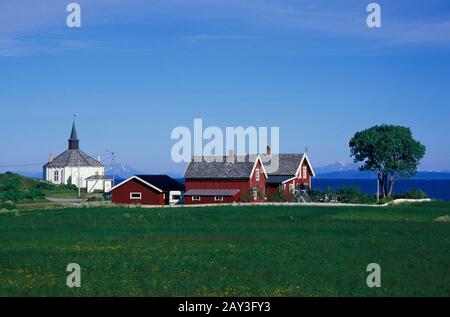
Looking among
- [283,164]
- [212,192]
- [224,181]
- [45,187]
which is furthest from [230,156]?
[45,187]

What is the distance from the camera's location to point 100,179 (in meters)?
108

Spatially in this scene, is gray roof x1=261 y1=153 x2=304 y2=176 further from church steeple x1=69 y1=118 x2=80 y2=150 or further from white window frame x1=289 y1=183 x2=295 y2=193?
church steeple x1=69 y1=118 x2=80 y2=150

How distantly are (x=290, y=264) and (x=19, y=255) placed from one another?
10.8 m

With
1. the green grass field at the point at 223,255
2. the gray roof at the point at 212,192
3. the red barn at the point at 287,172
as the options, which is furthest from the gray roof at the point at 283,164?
the green grass field at the point at 223,255

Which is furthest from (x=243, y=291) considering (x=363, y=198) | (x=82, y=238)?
(x=363, y=198)

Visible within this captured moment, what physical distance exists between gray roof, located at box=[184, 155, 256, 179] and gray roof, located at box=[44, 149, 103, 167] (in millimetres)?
48530

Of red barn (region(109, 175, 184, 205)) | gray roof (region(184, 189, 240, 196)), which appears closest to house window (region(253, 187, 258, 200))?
gray roof (region(184, 189, 240, 196))

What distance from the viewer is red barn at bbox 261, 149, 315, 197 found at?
7412 centimetres

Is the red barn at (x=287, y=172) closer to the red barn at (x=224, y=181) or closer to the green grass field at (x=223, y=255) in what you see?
the red barn at (x=224, y=181)

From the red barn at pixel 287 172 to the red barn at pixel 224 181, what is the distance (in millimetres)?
4297

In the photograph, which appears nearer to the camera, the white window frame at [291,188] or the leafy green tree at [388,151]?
the white window frame at [291,188]

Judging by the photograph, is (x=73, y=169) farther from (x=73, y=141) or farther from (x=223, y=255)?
(x=223, y=255)

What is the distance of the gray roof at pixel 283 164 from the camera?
76688 millimetres

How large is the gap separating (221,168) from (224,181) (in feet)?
5.12
